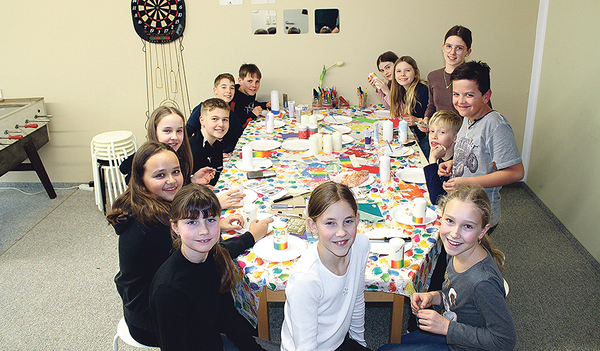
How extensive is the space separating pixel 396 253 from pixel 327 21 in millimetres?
2905

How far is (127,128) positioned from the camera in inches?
178

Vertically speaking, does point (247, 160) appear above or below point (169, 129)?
below

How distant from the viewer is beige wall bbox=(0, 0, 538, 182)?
408 centimetres

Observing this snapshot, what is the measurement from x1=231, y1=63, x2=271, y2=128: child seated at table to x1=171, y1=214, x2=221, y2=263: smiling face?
2.44 m

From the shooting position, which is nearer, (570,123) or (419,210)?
(419,210)

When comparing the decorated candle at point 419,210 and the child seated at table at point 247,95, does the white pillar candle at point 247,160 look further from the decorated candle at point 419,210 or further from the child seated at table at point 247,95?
the child seated at table at point 247,95

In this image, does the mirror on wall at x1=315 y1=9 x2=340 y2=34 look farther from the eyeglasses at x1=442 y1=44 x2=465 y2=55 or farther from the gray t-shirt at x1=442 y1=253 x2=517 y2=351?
the gray t-shirt at x1=442 y1=253 x2=517 y2=351

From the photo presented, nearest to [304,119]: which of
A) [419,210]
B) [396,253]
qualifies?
[419,210]

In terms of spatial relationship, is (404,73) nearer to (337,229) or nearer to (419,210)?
(419,210)

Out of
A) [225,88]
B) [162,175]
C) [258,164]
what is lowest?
[258,164]

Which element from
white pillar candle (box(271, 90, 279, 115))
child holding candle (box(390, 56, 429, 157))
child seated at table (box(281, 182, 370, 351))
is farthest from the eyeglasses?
child seated at table (box(281, 182, 370, 351))

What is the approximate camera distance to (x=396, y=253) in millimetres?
1790

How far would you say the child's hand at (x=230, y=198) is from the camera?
7.61 feet

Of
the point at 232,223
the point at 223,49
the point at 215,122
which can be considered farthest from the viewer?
the point at 223,49
